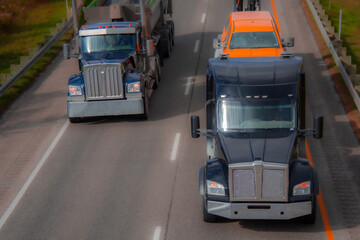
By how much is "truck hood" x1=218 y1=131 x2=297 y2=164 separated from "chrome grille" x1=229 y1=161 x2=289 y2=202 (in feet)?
0.81

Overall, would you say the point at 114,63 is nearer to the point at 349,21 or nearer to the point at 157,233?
the point at 157,233

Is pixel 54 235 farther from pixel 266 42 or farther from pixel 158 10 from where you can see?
pixel 158 10

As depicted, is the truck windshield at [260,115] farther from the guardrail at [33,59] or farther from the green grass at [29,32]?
the green grass at [29,32]

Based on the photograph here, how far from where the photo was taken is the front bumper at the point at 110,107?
20.0 meters

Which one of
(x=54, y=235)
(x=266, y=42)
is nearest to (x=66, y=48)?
(x=266, y=42)

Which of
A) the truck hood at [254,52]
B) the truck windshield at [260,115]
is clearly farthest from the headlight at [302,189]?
the truck hood at [254,52]

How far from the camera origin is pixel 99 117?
69.7 ft

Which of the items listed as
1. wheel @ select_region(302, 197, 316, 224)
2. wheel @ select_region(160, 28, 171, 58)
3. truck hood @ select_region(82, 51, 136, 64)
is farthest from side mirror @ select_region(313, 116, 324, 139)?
wheel @ select_region(160, 28, 171, 58)

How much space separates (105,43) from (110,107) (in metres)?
2.53

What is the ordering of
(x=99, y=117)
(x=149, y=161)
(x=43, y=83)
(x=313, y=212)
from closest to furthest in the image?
(x=313, y=212)
(x=149, y=161)
(x=99, y=117)
(x=43, y=83)

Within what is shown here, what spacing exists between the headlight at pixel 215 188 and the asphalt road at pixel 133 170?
962 millimetres

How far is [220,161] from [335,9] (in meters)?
28.5

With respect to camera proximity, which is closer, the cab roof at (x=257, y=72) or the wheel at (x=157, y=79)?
the cab roof at (x=257, y=72)

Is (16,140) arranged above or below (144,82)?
below
